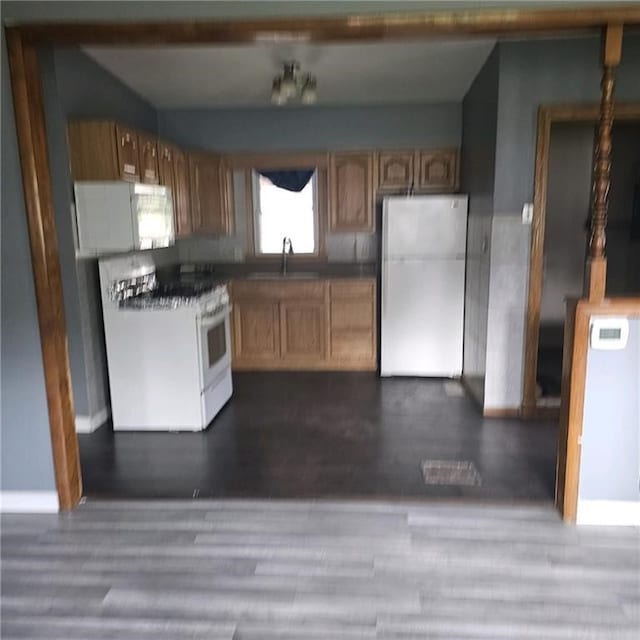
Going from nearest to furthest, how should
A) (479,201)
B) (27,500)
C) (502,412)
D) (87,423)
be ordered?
1. (27,500)
2. (87,423)
3. (502,412)
4. (479,201)

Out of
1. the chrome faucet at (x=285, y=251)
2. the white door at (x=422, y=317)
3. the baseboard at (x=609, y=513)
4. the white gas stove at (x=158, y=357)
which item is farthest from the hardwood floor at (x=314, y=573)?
the chrome faucet at (x=285, y=251)

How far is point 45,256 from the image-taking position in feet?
8.06

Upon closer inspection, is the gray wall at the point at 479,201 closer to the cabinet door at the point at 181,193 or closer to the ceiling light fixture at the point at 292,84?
the ceiling light fixture at the point at 292,84

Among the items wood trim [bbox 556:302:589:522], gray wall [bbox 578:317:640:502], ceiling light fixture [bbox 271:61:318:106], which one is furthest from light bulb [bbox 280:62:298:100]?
gray wall [bbox 578:317:640:502]

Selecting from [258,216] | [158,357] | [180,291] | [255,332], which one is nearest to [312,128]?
[258,216]

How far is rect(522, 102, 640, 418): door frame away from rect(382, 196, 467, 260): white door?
967 millimetres

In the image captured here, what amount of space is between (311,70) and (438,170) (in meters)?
1.65

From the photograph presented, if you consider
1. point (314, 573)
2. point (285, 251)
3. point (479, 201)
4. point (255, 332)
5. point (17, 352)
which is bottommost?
point (314, 573)

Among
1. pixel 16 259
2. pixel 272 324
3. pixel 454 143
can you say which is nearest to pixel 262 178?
pixel 272 324

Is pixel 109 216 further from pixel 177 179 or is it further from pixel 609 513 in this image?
pixel 609 513

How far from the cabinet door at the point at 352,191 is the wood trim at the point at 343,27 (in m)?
2.87

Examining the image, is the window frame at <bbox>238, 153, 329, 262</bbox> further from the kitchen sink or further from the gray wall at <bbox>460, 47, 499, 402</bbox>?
the gray wall at <bbox>460, 47, 499, 402</bbox>

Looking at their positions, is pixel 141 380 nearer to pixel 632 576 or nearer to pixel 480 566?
pixel 480 566

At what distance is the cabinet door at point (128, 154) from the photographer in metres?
3.46
